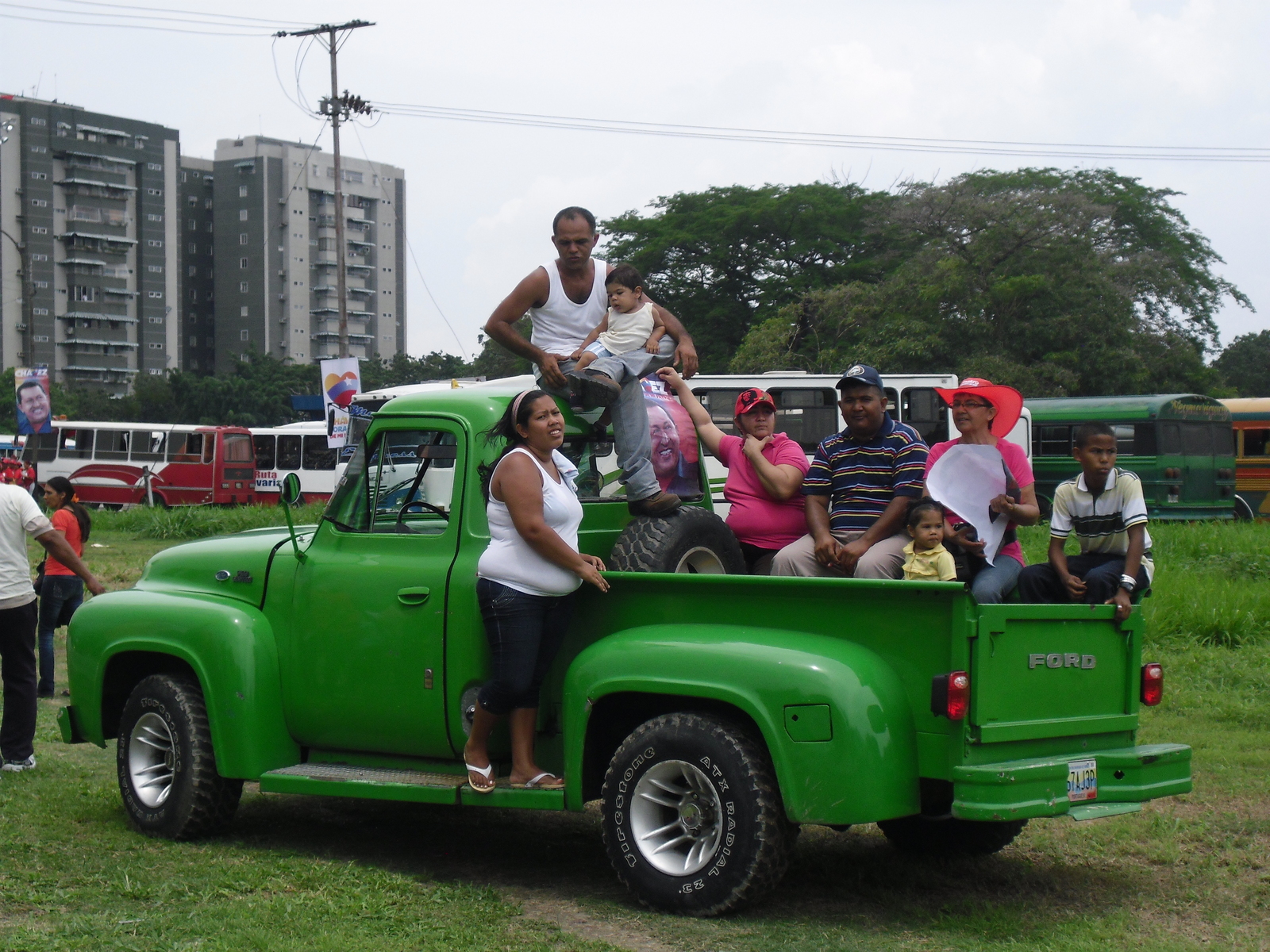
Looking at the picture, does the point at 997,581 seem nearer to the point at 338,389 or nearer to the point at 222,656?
the point at 222,656

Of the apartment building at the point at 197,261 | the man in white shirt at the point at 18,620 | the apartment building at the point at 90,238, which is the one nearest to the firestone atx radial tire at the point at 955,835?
the man in white shirt at the point at 18,620

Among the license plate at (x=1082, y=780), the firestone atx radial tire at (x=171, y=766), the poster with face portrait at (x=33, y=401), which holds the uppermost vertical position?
the poster with face portrait at (x=33, y=401)

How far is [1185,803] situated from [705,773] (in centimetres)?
338

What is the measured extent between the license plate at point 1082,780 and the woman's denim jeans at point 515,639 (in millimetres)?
2043

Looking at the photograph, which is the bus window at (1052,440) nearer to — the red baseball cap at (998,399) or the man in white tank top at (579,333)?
the red baseball cap at (998,399)

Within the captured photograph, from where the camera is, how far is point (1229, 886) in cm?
564

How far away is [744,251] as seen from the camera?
45594 mm

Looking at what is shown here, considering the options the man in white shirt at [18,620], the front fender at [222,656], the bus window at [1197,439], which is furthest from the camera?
the bus window at [1197,439]

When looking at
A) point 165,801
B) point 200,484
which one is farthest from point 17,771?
point 200,484

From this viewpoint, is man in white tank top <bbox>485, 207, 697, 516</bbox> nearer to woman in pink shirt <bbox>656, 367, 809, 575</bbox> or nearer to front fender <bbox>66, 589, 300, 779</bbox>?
woman in pink shirt <bbox>656, 367, 809, 575</bbox>

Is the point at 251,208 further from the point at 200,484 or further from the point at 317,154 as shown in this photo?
the point at 200,484

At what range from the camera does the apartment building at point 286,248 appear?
3994 inches

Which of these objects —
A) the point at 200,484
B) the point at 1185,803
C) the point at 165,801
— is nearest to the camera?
the point at 165,801

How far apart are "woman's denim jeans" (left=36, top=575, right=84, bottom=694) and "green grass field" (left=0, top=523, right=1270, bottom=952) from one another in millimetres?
2832
